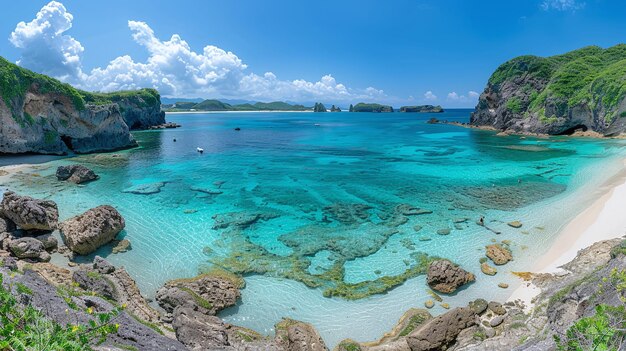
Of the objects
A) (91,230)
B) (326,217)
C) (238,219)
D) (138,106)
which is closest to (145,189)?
(91,230)

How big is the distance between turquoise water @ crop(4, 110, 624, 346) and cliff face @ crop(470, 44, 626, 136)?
73.1 ft

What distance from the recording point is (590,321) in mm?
4891

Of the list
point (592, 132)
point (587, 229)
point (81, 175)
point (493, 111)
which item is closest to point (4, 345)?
point (587, 229)

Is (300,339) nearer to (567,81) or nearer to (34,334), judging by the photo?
(34,334)

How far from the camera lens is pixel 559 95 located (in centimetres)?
6788

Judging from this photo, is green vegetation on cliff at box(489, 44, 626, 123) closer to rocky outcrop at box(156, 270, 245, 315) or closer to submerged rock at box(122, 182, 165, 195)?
rocky outcrop at box(156, 270, 245, 315)

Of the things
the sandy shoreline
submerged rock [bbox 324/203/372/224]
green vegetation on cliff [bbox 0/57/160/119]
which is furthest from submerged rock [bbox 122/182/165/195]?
the sandy shoreline

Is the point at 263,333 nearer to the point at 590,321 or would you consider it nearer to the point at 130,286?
the point at 130,286

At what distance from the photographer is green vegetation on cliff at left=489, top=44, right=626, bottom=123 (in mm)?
58438

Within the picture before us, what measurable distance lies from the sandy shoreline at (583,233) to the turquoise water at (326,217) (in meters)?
0.61

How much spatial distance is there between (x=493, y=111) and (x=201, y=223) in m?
98.0

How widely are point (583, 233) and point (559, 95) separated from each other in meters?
67.1

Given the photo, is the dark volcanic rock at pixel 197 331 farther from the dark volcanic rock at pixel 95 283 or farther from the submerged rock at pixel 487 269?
the submerged rock at pixel 487 269

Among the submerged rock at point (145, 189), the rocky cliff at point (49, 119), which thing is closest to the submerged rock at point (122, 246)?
the submerged rock at point (145, 189)
